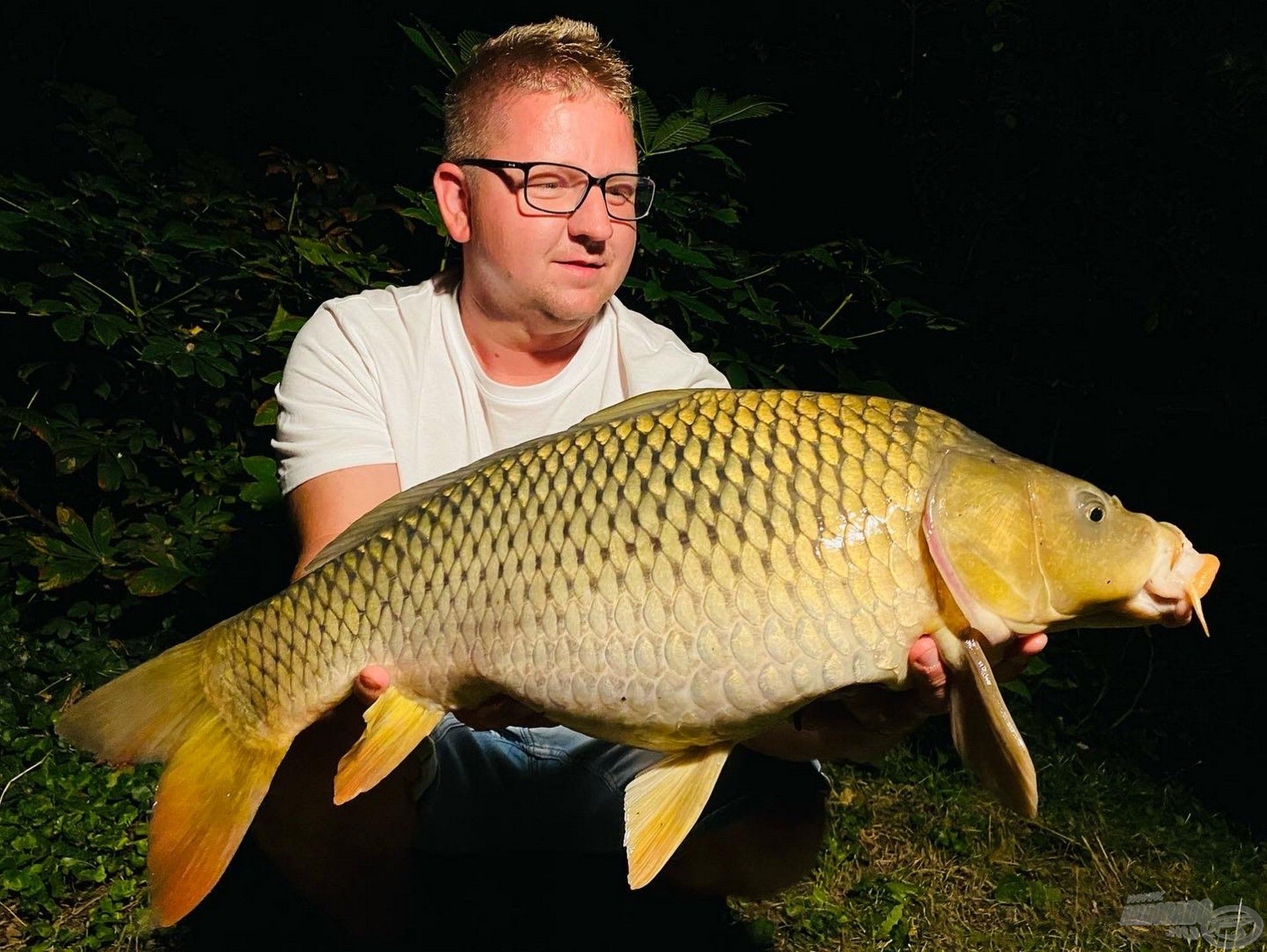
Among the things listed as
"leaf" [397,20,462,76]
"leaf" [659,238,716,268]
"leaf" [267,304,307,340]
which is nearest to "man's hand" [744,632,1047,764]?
"leaf" [659,238,716,268]

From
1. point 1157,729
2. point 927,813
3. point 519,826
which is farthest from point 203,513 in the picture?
point 1157,729

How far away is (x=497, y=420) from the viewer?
76.0 inches

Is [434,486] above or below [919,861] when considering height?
above

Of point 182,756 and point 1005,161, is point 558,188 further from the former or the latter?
point 1005,161

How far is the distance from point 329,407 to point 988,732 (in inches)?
43.0

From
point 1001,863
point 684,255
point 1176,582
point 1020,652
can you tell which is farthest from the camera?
point 684,255

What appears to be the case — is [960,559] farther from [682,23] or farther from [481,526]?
[682,23]

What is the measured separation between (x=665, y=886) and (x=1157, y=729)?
152cm

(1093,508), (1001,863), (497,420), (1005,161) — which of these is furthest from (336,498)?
(1005,161)

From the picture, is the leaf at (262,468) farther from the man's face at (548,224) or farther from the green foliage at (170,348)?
the man's face at (548,224)

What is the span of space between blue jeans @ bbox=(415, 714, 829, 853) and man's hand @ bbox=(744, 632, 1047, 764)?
0.08m

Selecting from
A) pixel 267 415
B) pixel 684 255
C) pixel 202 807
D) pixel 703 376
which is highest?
pixel 684 255

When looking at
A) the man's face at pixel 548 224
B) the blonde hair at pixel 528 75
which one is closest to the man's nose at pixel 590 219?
the man's face at pixel 548 224

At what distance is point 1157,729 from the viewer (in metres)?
2.97
